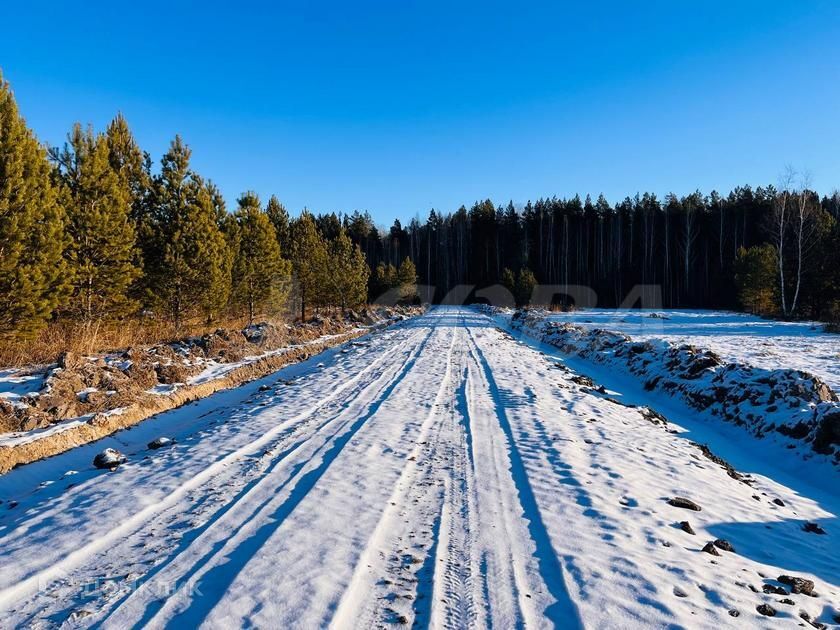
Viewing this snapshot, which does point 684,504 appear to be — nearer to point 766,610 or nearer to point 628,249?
point 766,610

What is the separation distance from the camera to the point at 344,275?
134ft

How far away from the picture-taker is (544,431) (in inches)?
301

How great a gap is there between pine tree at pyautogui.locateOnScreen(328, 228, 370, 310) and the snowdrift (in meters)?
27.5

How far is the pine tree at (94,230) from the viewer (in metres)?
15.2

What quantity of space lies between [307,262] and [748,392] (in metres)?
30.6

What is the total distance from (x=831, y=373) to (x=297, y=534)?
13.9 m

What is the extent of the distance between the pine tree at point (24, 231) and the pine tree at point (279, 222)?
2264 cm

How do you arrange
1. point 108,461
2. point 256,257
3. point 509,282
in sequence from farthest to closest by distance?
point 509,282, point 256,257, point 108,461

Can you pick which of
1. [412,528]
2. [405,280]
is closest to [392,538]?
[412,528]

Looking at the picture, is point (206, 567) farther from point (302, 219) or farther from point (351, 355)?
point (302, 219)

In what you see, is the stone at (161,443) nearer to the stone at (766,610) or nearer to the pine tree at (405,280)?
the stone at (766,610)

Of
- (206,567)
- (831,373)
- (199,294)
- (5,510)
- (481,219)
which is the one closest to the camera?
(206,567)

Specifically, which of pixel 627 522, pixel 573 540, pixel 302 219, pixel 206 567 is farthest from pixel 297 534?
pixel 302 219

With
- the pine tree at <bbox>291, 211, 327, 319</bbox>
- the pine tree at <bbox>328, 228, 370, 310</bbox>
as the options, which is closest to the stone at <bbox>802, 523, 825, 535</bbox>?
the pine tree at <bbox>291, 211, 327, 319</bbox>
